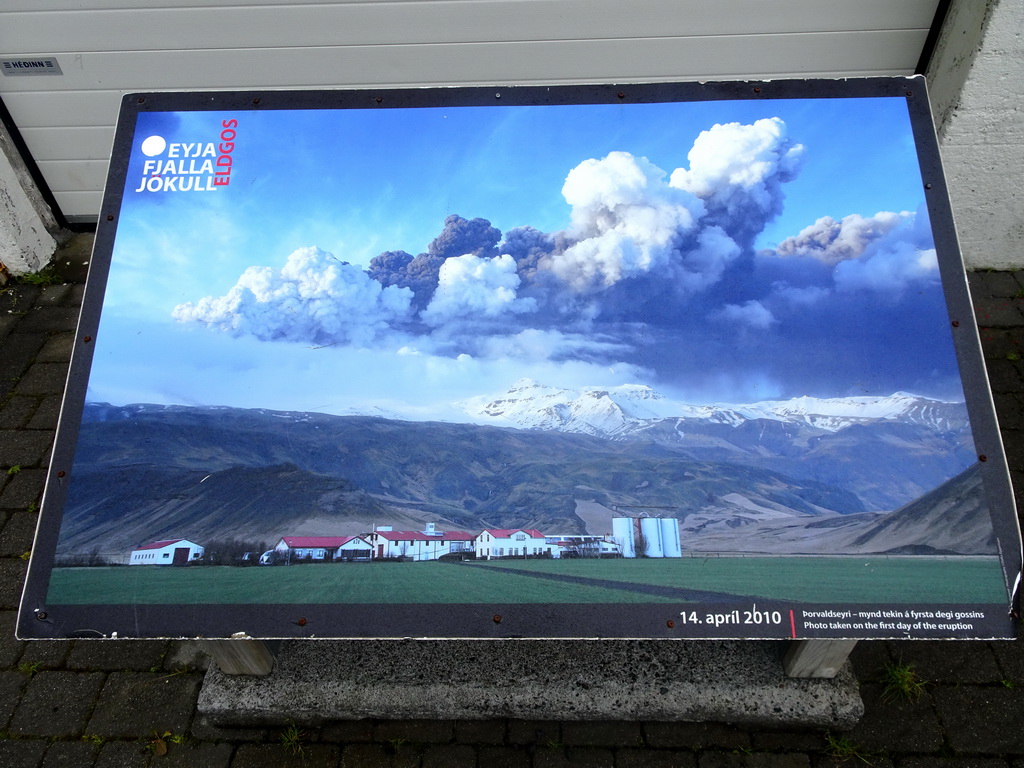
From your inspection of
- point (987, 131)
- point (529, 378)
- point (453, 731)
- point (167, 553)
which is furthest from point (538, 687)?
point (987, 131)

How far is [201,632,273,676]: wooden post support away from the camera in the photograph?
208cm

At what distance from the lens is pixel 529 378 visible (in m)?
2.01

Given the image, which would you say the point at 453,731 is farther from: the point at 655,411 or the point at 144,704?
the point at 655,411

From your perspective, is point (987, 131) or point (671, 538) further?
point (987, 131)

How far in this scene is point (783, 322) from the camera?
2.02 metres

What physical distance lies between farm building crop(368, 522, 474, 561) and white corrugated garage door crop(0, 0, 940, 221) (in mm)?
2573

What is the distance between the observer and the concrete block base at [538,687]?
7.07 ft

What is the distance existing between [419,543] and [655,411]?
2.35 feet

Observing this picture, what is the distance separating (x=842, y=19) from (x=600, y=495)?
2.76 meters

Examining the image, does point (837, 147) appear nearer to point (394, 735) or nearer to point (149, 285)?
point (149, 285)

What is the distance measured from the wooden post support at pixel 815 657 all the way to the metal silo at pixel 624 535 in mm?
666

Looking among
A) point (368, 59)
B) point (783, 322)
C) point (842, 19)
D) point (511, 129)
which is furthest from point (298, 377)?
point (842, 19)

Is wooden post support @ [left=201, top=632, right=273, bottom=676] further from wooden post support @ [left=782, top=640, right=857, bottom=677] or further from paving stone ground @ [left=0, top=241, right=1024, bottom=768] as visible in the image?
wooden post support @ [left=782, top=640, right=857, bottom=677]

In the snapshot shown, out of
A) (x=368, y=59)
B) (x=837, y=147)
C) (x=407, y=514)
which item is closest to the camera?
(x=407, y=514)
